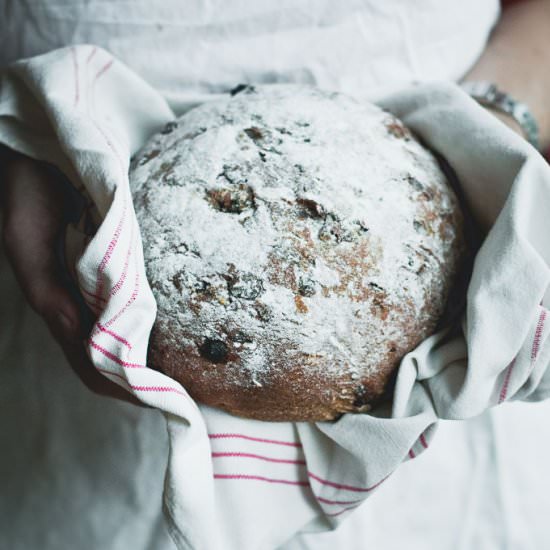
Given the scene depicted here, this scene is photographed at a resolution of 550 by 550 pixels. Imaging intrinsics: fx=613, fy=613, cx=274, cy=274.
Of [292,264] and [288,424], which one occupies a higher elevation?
[292,264]

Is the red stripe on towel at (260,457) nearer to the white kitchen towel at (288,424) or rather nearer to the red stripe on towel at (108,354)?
the white kitchen towel at (288,424)

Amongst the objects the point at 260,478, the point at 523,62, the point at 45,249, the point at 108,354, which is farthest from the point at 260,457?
the point at 523,62

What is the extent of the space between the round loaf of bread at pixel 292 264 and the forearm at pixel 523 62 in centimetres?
46

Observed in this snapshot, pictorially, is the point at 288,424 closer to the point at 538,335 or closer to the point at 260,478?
the point at 260,478

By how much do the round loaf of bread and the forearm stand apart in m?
0.46

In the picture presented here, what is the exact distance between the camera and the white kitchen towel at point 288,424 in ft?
1.70

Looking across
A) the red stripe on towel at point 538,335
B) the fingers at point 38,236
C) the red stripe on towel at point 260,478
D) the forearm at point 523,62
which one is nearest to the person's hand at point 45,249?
the fingers at point 38,236

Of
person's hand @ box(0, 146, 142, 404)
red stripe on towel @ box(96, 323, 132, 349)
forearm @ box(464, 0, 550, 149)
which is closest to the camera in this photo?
red stripe on towel @ box(96, 323, 132, 349)

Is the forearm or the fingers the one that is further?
the forearm

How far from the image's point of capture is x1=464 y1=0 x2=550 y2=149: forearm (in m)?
0.96

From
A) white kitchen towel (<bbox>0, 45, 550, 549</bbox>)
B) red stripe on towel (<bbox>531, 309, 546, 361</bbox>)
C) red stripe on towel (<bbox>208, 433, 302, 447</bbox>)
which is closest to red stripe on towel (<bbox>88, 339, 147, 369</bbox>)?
white kitchen towel (<bbox>0, 45, 550, 549</bbox>)

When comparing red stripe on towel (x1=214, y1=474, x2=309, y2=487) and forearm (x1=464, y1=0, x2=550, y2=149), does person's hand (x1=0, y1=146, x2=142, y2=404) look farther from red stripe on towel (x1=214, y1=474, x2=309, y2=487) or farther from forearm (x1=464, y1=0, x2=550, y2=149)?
forearm (x1=464, y1=0, x2=550, y2=149)

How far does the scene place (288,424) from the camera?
2.01 ft

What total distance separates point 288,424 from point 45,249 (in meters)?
0.32
